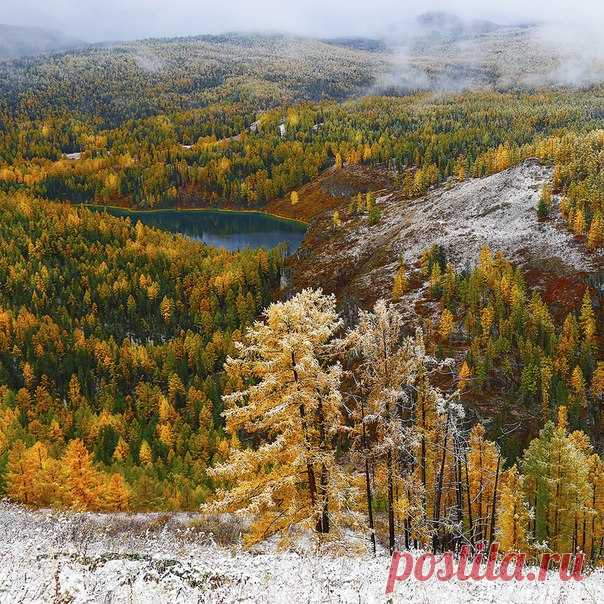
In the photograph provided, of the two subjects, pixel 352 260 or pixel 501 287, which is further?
pixel 352 260

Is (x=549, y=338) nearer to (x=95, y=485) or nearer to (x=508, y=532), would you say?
(x=508, y=532)

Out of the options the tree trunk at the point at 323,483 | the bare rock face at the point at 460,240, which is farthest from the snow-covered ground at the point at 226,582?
the bare rock face at the point at 460,240

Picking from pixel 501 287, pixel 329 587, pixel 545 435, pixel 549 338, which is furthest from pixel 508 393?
pixel 329 587

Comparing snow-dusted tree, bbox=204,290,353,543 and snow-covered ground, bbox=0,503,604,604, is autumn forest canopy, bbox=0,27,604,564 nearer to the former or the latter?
snow-dusted tree, bbox=204,290,353,543

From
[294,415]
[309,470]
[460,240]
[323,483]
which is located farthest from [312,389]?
[460,240]

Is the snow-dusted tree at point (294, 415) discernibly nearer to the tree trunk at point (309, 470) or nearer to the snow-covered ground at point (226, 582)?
the tree trunk at point (309, 470)

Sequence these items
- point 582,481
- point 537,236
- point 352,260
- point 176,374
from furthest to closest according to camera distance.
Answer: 1. point 352,260
2. point 537,236
3. point 176,374
4. point 582,481
